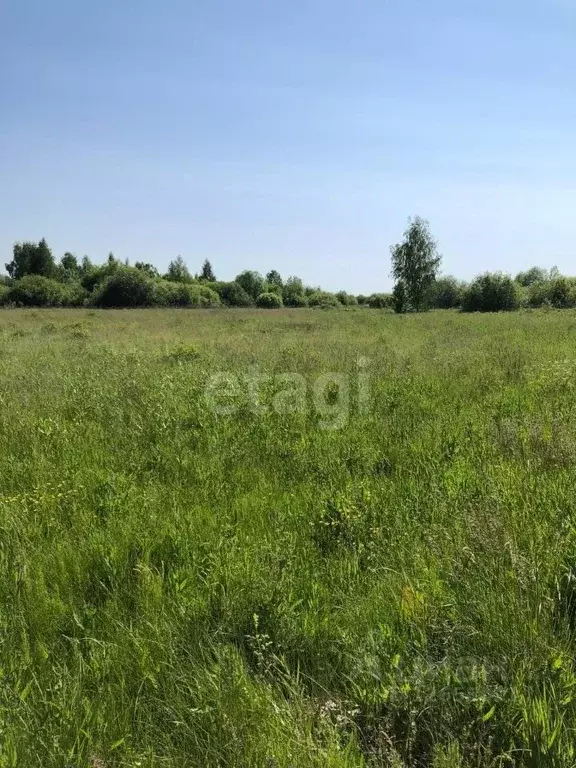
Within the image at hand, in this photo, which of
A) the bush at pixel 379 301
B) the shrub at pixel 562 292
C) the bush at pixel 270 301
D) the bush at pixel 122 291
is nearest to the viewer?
the shrub at pixel 562 292

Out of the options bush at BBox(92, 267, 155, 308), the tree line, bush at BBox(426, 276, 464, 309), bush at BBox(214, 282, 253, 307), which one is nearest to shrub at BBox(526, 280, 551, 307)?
the tree line

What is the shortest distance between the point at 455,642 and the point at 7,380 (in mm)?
7494

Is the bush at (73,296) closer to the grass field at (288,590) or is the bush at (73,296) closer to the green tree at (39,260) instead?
the green tree at (39,260)

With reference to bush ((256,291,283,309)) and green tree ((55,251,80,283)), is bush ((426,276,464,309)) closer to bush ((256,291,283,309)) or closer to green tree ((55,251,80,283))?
bush ((256,291,283,309))

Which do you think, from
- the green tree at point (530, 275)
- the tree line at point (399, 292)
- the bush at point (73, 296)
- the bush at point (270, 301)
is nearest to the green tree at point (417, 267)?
the tree line at point (399, 292)

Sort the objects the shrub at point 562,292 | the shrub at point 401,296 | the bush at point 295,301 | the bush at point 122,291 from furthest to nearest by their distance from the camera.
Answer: the bush at point 295,301, the bush at point 122,291, the shrub at point 401,296, the shrub at point 562,292

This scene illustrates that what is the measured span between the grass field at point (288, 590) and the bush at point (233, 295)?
2895 inches

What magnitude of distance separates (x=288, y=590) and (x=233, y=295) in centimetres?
8098

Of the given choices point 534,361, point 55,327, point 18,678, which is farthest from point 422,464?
point 55,327

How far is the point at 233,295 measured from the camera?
8112cm

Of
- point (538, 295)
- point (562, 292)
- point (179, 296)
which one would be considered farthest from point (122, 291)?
point (562, 292)

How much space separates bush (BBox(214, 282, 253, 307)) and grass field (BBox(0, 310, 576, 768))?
241 feet

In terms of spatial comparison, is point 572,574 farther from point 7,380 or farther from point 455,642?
point 7,380

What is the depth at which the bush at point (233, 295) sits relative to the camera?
7825cm
